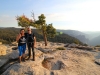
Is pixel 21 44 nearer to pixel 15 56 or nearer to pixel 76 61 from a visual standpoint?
pixel 15 56

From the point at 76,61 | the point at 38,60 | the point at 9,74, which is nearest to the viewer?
the point at 9,74

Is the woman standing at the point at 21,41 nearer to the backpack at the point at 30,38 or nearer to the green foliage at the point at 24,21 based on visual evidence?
the backpack at the point at 30,38

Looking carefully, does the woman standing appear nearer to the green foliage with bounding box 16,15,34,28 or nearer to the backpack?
the backpack

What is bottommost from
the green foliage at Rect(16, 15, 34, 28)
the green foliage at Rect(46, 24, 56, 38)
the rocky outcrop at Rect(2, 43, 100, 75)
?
the rocky outcrop at Rect(2, 43, 100, 75)

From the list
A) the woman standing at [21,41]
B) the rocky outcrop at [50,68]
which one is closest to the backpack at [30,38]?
Answer: the woman standing at [21,41]

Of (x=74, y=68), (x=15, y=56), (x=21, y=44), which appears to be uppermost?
(x=21, y=44)

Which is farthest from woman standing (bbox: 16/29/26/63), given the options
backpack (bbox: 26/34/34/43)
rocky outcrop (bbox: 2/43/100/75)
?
rocky outcrop (bbox: 2/43/100/75)

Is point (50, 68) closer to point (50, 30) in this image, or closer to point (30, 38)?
point (30, 38)

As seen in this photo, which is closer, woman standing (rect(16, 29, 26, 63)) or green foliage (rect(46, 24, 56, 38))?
woman standing (rect(16, 29, 26, 63))

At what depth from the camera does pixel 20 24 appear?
3997 centimetres

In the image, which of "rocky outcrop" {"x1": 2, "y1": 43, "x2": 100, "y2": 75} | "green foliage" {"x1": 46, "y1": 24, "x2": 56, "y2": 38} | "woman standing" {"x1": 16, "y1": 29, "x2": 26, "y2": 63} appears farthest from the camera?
"green foliage" {"x1": 46, "y1": 24, "x2": 56, "y2": 38}

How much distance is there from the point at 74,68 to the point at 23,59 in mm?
4770

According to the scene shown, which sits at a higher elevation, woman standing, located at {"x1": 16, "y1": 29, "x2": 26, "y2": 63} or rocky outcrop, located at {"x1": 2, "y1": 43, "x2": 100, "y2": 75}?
woman standing, located at {"x1": 16, "y1": 29, "x2": 26, "y2": 63}

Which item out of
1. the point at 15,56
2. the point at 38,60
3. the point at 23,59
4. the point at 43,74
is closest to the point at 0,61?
the point at 15,56
